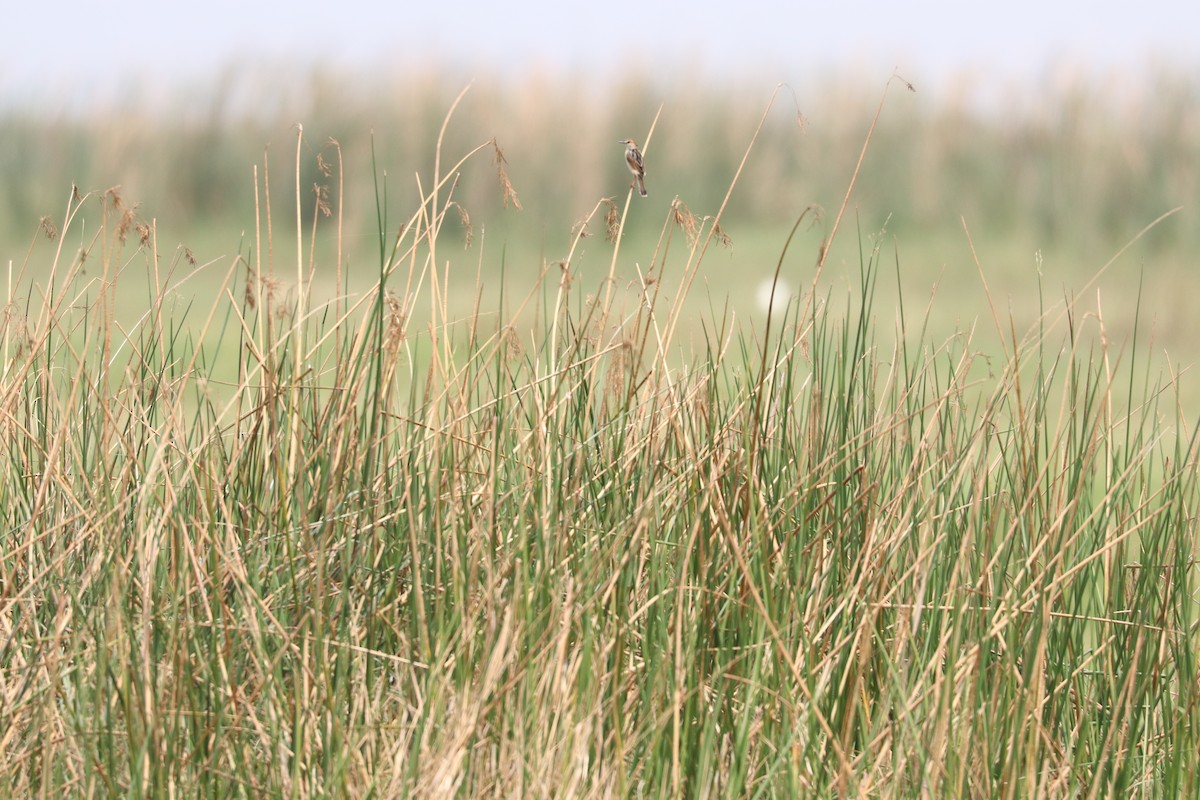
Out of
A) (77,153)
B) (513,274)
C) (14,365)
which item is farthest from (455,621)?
(77,153)

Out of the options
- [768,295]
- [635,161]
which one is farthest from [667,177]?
[635,161]

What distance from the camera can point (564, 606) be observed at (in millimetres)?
1103

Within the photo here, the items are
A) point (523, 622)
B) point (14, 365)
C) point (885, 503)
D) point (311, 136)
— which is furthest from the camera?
point (311, 136)

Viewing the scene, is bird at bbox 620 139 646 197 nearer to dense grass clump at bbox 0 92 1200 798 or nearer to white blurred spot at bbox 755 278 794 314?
dense grass clump at bbox 0 92 1200 798

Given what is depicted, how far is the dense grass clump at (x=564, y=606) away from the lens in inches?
40.6

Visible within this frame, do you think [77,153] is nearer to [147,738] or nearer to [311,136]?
[311,136]

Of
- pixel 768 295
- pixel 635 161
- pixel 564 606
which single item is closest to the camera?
pixel 564 606

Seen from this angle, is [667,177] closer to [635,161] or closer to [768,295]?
[768,295]

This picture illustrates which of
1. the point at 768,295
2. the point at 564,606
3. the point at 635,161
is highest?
the point at 635,161

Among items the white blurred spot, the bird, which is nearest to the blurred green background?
the white blurred spot

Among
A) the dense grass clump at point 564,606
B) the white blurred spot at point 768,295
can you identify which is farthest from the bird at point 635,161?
the white blurred spot at point 768,295

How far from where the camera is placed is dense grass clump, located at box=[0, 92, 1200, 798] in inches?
40.6

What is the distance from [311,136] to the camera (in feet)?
25.1

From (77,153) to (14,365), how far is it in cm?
690
